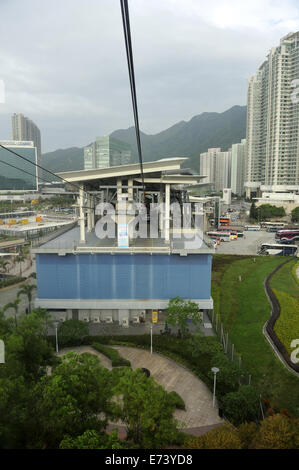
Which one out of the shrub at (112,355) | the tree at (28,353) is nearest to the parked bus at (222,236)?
the shrub at (112,355)

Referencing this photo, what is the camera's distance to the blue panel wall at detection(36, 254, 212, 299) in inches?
551

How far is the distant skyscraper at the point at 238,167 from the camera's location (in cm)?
9425

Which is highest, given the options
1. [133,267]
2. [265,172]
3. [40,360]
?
[265,172]

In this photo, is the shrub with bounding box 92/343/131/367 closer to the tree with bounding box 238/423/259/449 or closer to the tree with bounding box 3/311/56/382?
the tree with bounding box 3/311/56/382

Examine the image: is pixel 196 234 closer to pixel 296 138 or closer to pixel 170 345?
pixel 170 345

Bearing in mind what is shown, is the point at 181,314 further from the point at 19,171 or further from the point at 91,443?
the point at 19,171

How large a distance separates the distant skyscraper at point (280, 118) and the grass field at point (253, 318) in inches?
1688

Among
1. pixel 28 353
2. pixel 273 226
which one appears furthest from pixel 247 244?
pixel 28 353

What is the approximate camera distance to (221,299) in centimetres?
1730

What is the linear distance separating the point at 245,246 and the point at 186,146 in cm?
13537

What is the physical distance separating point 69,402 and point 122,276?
868 centimetres

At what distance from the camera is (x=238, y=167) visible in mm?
95562

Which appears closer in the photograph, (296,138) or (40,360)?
(40,360)
